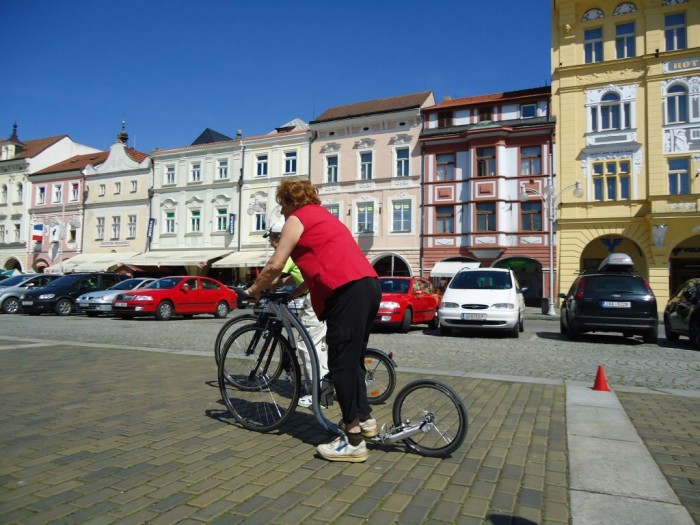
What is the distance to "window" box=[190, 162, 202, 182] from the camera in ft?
128

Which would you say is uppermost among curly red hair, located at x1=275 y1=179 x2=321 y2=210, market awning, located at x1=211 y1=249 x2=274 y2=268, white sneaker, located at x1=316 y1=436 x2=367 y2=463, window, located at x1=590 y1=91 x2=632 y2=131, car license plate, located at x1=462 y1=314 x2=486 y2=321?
window, located at x1=590 y1=91 x2=632 y2=131

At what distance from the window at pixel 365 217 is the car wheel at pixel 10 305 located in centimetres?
1944

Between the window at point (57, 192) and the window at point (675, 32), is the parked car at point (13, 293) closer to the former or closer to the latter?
the window at point (57, 192)

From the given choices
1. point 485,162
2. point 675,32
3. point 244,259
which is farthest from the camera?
point 244,259

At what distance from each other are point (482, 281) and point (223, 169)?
2946 cm

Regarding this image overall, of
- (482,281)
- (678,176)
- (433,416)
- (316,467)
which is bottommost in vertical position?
(316,467)

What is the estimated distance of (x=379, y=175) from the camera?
32938 millimetres

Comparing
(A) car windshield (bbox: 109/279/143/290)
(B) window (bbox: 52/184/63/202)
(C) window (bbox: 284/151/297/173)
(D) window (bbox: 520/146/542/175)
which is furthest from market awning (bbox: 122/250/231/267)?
(D) window (bbox: 520/146/542/175)

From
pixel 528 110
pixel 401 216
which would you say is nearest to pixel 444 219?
pixel 401 216

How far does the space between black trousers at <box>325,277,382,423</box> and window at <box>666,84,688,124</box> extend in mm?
30023

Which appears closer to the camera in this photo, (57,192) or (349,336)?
(349,336)

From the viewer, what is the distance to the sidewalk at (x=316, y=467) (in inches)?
101

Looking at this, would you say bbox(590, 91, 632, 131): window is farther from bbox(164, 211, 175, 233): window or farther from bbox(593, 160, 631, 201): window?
bbox(164, 211, 175, 233): window

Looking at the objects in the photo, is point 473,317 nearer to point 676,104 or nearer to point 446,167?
point 446,167
